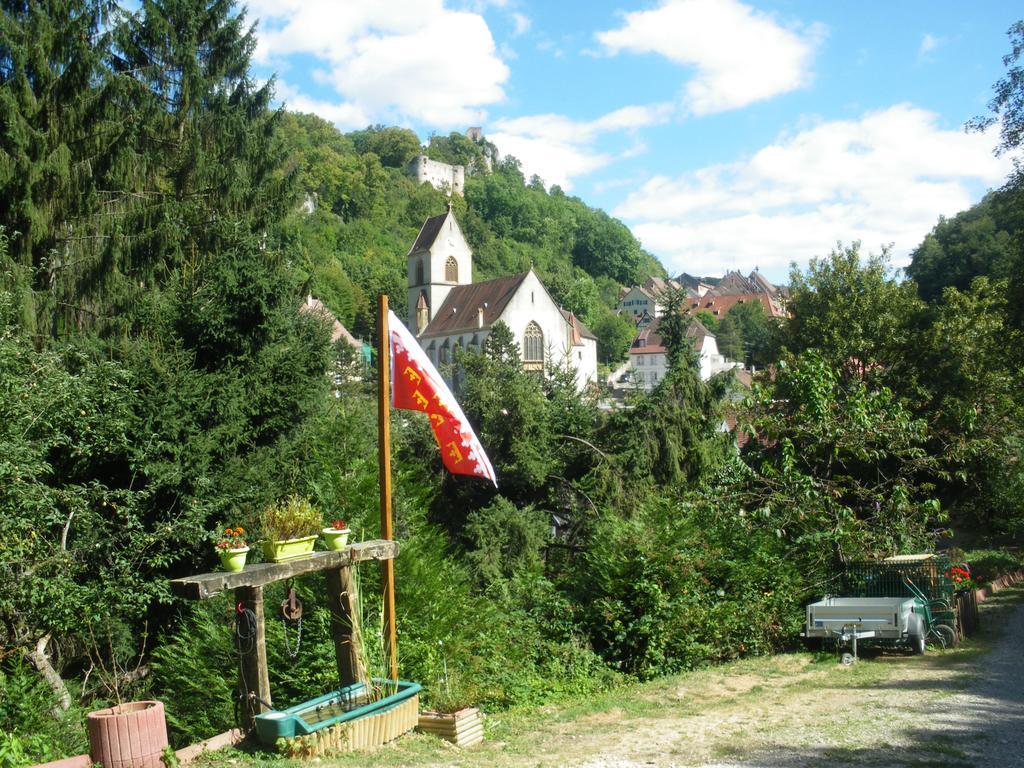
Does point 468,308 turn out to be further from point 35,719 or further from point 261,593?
point 261,593

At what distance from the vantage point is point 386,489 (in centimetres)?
841

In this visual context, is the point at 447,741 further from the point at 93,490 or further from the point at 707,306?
the point at 707,306

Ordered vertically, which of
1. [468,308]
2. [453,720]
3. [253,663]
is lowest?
[453,720]

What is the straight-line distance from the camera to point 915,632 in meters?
12.0

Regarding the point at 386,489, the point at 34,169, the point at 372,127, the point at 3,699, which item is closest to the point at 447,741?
the point at 386,489

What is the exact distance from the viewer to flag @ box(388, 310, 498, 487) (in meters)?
8.14

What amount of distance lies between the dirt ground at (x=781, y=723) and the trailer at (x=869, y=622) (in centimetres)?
28

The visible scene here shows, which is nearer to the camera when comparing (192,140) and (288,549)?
(288,549)

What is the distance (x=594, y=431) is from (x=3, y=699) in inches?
610

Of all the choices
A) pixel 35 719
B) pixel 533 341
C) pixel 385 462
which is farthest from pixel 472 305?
pixel 385 462

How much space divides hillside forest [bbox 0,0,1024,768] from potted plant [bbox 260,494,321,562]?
1911 millimetres

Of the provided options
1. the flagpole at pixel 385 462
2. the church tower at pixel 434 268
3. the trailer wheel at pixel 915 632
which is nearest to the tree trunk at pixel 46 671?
the flagpole at pixel 385 462

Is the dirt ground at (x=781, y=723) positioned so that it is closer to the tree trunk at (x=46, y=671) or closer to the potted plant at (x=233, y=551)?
the potted plant at (x=233, y=551)

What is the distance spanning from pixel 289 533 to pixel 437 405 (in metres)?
1.71
